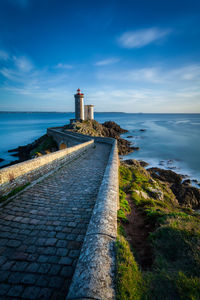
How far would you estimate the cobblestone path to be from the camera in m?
2.36

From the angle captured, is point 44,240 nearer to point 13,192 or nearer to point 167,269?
point 167,269

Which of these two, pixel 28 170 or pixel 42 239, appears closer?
pixel 42 239

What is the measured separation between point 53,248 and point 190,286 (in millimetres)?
2519

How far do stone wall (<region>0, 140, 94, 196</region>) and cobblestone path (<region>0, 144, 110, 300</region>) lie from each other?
21.4 inches

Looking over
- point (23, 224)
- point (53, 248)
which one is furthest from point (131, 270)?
point (23, 224)

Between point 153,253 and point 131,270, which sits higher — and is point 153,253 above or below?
below

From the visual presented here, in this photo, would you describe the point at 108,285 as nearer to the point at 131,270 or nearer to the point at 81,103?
the point at 131,270

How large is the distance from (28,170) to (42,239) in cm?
366

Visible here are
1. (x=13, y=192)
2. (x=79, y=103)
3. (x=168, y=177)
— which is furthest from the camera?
(x=79, y=103)

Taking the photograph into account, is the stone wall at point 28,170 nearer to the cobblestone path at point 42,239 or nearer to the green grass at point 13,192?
the green grass at point 13,192

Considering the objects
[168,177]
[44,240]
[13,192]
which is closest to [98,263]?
[44,240]

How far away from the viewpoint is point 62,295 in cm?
223

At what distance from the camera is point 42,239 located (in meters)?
3.27

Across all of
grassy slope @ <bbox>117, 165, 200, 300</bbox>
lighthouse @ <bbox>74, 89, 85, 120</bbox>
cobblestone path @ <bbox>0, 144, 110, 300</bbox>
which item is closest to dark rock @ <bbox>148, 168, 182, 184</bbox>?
cobblestone path @ <bbox>0, 144, 110, 300</bbox>
